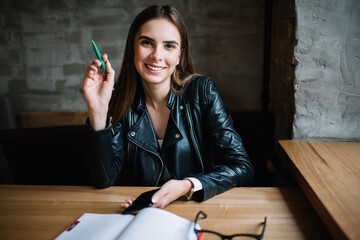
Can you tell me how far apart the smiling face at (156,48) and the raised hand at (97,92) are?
0.23 m

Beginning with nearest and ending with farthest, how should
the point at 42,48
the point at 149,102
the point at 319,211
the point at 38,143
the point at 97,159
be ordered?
the point at 319,211 → the point at 97,159 → the point at 149,102 → the point at 38,143 → the point at 42,48

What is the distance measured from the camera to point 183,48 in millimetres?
1622

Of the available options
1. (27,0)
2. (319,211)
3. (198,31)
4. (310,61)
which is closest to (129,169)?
(319,211)

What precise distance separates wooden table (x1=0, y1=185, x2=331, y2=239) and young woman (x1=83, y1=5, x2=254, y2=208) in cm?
20

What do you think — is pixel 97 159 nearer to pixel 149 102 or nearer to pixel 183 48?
pixel 149 102

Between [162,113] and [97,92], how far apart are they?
48 cm

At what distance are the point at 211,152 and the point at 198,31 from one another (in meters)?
1.33

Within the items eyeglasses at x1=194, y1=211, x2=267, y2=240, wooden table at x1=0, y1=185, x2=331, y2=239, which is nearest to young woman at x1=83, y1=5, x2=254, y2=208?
wooden table at x1=0, y1=185, x2=331, y2=239

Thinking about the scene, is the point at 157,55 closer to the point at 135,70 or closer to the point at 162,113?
the point at 135,70

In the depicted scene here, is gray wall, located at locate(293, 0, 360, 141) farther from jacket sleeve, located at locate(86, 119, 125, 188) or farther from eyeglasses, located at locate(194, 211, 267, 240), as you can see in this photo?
jacket sleeve, located at locate(86, 119, 125, 188)

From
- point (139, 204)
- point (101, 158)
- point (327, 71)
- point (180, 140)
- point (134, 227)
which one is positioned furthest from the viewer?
point (180, 140)

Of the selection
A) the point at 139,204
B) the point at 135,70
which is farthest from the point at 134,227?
the point at 135,70

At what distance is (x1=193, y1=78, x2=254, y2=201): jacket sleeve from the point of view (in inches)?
43.6

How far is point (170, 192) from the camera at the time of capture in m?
1.02
